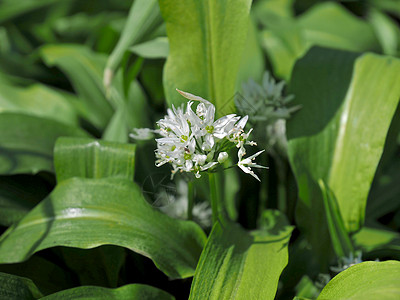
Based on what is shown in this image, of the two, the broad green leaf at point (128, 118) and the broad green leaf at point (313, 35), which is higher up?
the broad green leaf at point (313, 35)

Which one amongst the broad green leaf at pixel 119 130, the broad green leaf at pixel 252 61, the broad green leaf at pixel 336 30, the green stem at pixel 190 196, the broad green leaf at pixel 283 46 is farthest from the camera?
the broad green leaf at pixel 336 30

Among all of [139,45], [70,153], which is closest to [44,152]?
[70,153]

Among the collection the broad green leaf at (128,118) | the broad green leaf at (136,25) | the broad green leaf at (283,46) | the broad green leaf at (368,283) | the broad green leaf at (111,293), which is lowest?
the broad green leaf at (111,293)

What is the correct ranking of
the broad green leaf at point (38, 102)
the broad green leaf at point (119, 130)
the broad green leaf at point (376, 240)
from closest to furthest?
the broad green leaf at point (376, 240) → the broad green leaf at point (119, 130) → the broad green leaf at point (38, 102)

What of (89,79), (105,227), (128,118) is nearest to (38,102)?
(89,79)

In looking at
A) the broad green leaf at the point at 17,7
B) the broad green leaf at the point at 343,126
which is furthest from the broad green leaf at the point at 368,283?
the broad green leaf at the point at 17,7

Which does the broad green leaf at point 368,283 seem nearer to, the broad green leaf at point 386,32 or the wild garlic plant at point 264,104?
the wild garlic plant at point 264,104

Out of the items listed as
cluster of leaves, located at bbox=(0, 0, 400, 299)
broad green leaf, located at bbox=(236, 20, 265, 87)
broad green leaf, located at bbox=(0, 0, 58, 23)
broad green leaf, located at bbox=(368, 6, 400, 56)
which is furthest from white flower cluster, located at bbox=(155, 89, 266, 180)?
broad green leaf, located at bbox=(0, 0, 58, 23)
